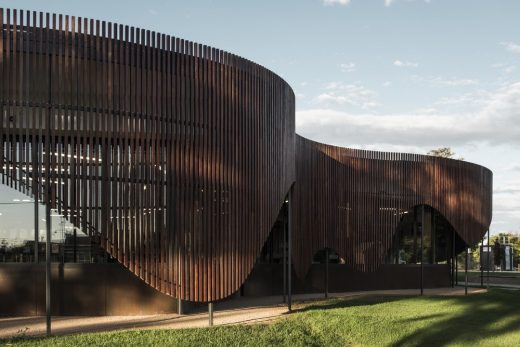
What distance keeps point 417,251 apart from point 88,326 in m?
16.0

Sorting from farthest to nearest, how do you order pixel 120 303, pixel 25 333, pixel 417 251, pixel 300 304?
pixel 417 251, pixel 300 304, pixel 120 303, pixel 25 333

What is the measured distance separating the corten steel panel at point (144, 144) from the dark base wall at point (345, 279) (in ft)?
19.4

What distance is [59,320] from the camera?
1478cm

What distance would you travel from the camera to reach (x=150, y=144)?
14188mm

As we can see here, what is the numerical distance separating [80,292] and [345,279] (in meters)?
11.5

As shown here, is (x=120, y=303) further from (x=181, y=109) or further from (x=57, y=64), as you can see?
(x=57, y=64)

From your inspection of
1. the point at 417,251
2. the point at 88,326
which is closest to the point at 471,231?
the point at 417,251

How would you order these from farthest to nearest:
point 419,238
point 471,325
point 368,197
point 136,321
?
1. point 419,238
2. point 368,197
3. point 471,325
4. point 136,321

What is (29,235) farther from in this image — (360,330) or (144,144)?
(360,330)

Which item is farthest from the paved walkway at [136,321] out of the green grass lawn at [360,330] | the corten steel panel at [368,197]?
the corten steel panel at [368,197]

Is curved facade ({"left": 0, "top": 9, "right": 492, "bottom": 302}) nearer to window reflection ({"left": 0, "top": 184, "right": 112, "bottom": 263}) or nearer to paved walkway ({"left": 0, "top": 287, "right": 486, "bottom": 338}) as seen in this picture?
paved walkway ({"left": 0, "top": 287, "right": 486, "bottom": 338})

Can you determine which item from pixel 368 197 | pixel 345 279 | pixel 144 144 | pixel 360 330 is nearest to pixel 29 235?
pixel 144 144

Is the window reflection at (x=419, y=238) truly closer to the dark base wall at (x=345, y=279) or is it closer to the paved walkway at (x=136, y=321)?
the dark base wall at (x=345, y=279)

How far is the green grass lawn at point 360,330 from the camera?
12.1 m
